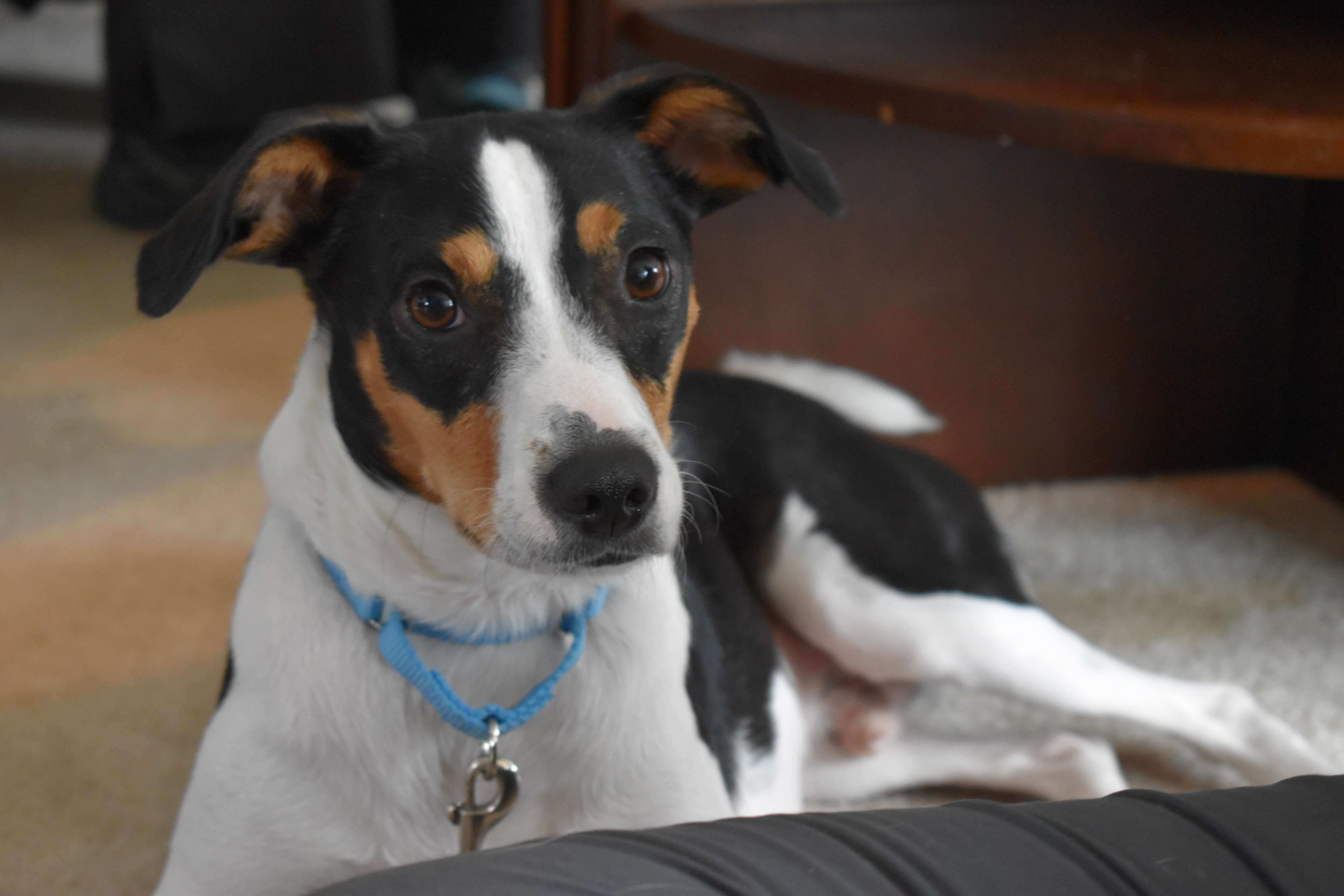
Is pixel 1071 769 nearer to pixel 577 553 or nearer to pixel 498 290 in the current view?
pixel 577 553

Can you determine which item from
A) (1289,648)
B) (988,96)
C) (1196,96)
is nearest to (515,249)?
(988,96)

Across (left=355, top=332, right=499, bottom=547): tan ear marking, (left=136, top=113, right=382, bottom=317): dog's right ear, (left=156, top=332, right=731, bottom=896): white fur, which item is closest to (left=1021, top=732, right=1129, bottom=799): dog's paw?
(left=156, top=332, right=731, bottom=896): white fur

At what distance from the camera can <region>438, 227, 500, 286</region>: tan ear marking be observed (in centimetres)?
125

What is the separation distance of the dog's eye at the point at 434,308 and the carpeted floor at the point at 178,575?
0.91 meters

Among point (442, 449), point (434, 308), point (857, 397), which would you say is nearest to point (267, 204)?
point (434, 308)

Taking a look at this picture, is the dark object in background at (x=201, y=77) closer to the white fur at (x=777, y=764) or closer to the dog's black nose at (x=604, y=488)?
the white fur at (x=777, y=764)

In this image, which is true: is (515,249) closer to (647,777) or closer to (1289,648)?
(647,777)

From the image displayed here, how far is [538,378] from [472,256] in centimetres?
14

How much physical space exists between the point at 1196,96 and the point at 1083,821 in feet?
4.24

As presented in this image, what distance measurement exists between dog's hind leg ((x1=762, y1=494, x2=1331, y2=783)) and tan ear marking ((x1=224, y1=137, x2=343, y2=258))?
90 centimetres

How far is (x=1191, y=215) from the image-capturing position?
2.66 meters

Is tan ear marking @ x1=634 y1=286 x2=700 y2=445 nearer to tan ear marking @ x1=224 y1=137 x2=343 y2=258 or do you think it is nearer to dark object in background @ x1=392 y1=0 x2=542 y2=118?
tan ear marking @ x1=224 y1=137 x2=343 y2=258

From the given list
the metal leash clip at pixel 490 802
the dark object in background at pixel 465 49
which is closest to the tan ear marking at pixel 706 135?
the metal leash clip at pixel 490 802

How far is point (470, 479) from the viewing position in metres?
1.23
